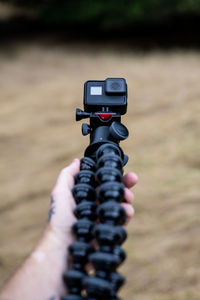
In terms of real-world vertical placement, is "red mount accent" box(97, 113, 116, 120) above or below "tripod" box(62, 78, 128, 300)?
above

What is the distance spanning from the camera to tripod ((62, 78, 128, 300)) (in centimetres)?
83

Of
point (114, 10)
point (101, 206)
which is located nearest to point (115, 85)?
point (101, 206)

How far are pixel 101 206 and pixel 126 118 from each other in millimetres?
3633

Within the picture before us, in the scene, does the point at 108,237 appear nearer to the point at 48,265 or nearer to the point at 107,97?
the point at 48,265

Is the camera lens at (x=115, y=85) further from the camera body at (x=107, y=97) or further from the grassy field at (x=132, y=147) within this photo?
the grassy field at (x=132, y=147)

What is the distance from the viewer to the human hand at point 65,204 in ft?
3.85

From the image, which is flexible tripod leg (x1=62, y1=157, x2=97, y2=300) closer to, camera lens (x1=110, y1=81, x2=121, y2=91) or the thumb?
the thumb

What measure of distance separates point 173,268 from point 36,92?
3603 mm

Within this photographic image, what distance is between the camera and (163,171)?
11.3 ft

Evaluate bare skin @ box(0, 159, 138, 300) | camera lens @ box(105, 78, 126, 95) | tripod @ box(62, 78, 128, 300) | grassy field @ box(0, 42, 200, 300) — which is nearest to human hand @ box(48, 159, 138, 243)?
bare skin @ box(0, 159, 138, 300)

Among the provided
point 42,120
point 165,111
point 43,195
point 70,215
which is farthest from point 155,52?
point 70,215

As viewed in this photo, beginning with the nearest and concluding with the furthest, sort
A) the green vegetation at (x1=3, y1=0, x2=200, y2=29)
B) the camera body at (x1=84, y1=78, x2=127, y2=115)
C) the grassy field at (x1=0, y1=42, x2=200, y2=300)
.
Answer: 1. the camera body at (x1=84, y1=78, x2=127, y2=115)
2. the grassy field at (x1=0, y1=42, x2=200, y2=300)
3. the green vegetation at (x1=3, y1=0, x2=200, y2=29)

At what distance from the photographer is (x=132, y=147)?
3.84 meters

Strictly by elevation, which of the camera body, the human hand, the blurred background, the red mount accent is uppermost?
the blurred background
